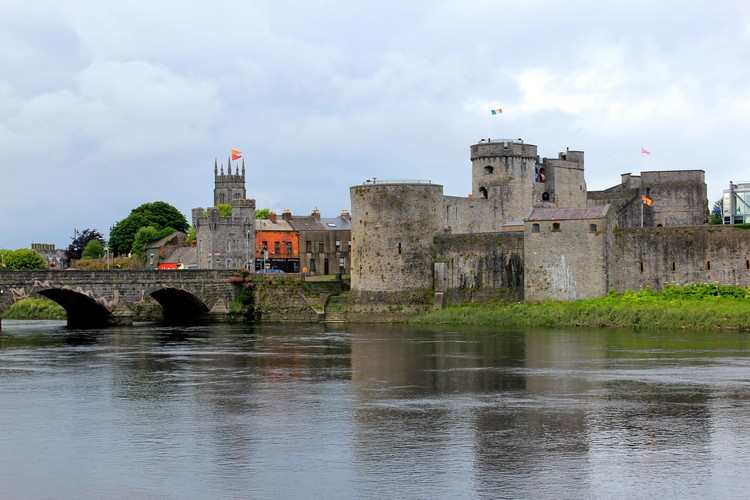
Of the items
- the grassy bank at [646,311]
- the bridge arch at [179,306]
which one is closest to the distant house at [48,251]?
the bridge arch at [179,306]

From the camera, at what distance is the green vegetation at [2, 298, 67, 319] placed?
73438 millimetres

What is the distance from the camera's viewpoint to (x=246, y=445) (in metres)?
22.0

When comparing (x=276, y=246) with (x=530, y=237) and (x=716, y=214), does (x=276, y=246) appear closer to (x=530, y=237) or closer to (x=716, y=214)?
(x=716, y=214)

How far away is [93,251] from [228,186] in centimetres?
2228

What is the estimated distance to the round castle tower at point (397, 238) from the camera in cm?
5741

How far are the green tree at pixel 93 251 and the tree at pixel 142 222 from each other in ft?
4.56

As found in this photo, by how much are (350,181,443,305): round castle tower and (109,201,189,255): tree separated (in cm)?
5571

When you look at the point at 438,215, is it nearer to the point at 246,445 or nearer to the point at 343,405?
the point at 343,405

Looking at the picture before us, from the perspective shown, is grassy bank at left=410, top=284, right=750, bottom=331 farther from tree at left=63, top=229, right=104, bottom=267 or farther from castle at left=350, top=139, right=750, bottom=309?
tree at left=63, top=229, right=104, bottom=267

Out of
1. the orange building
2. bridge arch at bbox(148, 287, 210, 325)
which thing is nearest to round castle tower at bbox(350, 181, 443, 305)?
bridge arch at bbox(148, 287, 210, 325)

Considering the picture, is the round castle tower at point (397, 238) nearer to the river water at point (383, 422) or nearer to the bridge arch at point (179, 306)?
the bridge arch at point (179, 306)

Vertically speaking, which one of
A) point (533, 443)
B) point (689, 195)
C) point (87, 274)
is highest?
point (689, 195)

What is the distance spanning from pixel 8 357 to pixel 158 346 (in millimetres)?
6416

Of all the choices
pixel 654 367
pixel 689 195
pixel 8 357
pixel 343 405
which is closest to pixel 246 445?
pixel 343 405
